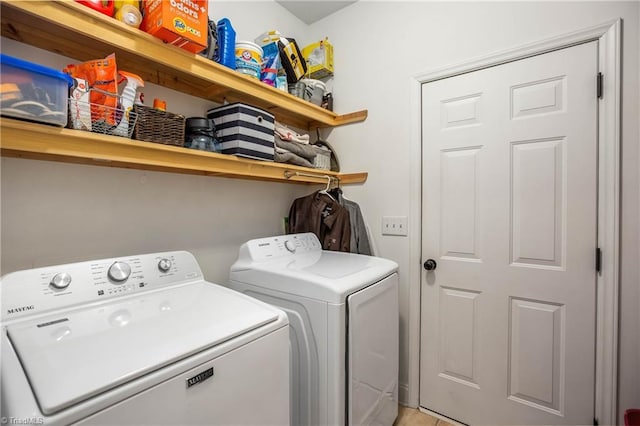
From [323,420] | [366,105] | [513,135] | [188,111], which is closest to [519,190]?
[513,135]

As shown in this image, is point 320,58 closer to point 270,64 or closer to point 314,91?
point 314,91

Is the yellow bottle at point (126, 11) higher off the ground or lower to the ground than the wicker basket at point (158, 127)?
higher

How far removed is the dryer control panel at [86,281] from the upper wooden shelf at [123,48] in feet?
2.67

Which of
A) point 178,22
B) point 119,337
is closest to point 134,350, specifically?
point 119,337

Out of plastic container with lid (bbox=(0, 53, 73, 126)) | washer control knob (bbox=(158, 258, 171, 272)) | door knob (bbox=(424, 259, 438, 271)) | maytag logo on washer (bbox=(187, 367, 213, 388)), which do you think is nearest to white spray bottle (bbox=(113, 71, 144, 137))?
plastic container with lid (bbox=(0, 53, 73, 126))

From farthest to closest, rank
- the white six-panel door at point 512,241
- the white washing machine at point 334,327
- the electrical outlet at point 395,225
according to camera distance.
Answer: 1. the electrical outlet at point 395,225
2. the white six-panel door at point 512,241
3. the white washing machine at point 334,327

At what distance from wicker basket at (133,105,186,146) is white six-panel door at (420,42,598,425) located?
1445 millimetres

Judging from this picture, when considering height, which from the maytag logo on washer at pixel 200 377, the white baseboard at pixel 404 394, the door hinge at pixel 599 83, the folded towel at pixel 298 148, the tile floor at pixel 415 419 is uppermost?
the door hinge at pixel 599 83

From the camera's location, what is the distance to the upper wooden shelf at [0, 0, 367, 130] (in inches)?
38.9

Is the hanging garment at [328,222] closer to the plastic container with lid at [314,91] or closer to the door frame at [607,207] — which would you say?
the plastic container with lid at [314,91]

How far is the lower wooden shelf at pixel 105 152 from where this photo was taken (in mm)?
895

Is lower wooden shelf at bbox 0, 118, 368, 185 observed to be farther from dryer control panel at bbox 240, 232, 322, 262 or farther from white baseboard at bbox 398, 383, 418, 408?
white baseboard at bbox 398, 383, 418, 408

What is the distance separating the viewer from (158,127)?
125cm

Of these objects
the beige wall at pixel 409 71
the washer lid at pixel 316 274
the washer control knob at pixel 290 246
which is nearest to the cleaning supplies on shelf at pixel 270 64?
the beige wall at pixel 409 71
